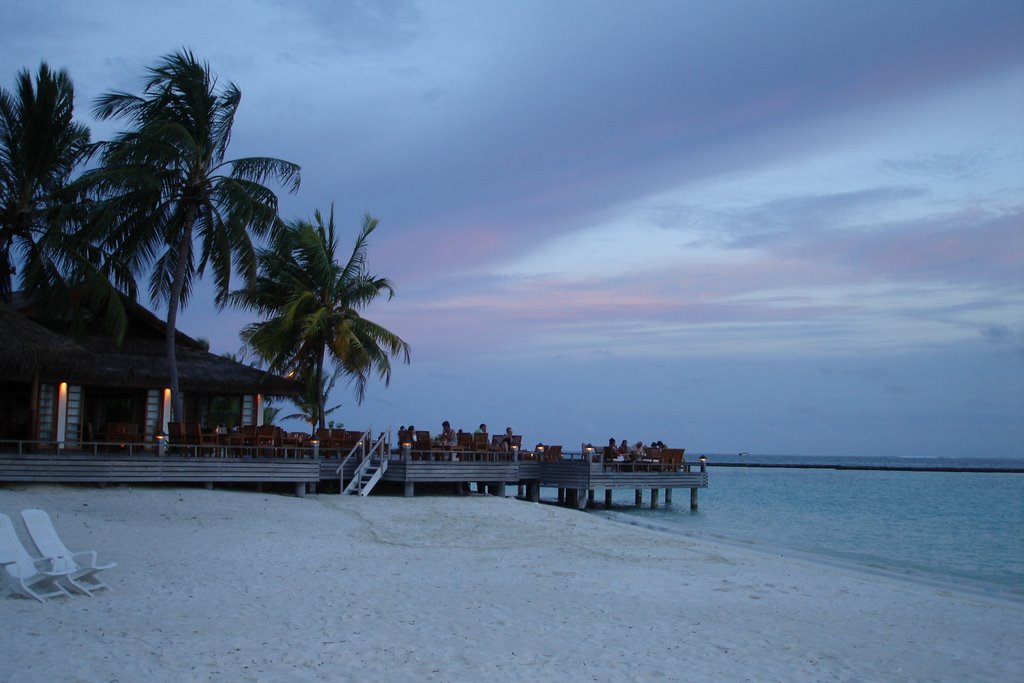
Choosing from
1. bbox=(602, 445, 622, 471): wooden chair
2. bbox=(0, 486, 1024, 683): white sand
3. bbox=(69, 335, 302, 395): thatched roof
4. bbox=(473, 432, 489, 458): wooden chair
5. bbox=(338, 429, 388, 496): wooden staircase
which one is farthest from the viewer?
bbox=(602, 445, 622, 471): wooden chair

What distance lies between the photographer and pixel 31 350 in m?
18.5

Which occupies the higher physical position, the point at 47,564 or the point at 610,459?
the point at 610,459

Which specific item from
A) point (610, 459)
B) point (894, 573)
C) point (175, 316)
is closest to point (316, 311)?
point (175, 316)

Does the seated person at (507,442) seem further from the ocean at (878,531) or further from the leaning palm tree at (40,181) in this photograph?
the leaning palm tree at (40,181)

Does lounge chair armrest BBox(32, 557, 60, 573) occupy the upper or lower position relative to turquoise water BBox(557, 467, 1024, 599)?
upper

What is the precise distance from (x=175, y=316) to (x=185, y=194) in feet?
10.3

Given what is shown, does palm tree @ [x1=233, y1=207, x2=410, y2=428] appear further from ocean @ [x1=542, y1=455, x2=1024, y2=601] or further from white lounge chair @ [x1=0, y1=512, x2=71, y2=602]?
white lounge chair @ [x1=0, y1=512, x2=71, y2=602]

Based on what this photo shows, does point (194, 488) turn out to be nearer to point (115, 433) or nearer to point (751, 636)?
point (115, 433)

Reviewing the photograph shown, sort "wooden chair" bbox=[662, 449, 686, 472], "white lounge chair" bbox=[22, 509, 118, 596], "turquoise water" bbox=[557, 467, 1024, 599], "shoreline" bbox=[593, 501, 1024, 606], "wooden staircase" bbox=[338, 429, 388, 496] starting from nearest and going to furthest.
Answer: "white lounge chair" bbox=[22, 509, 118, 596] < "shoreline" bbox=[593, 501, 1024, 606] < "turquoise water" bbox=[557, 467, 1024, 599] < "wooden staircase" bbox=[338, 429, 388, 496] < "wooden chair" bbox=[662, 449, 686, 472]

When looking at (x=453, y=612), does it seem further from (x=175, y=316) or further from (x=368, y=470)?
(x=175, y=316)

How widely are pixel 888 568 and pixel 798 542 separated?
6.97 metres

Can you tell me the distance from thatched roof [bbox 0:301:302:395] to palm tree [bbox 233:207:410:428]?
1999 mm

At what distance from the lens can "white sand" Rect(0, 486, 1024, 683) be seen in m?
7.20

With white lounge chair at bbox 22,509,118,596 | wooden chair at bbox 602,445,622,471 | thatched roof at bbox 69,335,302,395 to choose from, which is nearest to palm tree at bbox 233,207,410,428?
thatched roof at bbox 69,335,302,395
